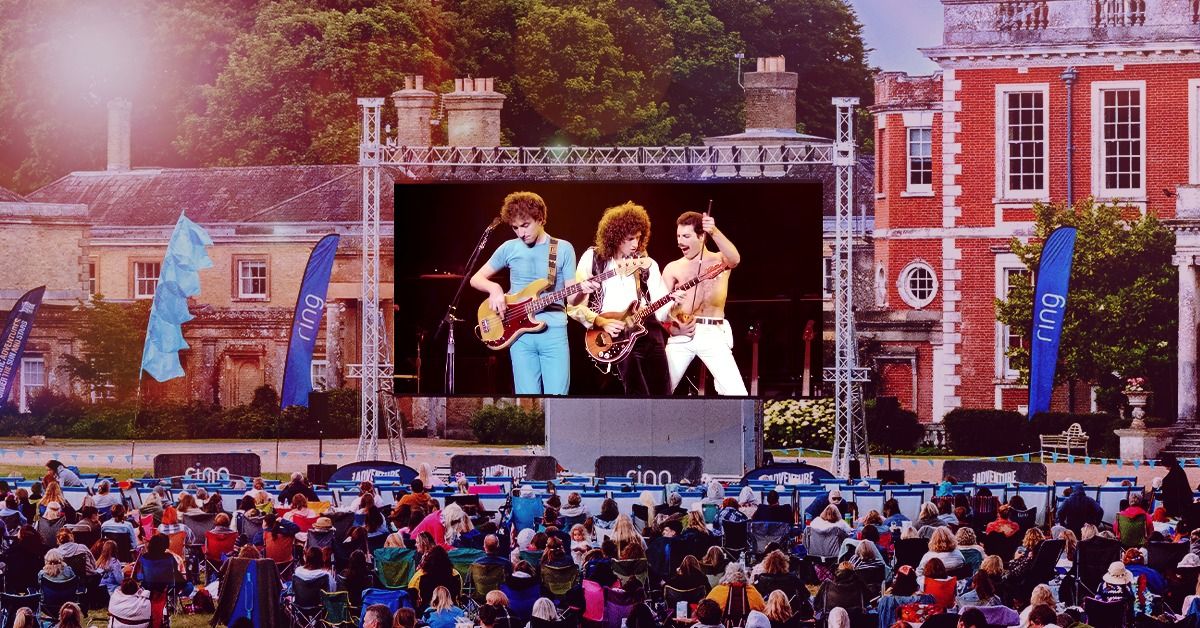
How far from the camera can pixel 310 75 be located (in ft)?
161

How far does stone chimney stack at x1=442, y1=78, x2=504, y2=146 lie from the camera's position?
43.4 metres

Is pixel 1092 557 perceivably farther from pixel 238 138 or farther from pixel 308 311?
pixel 238 138

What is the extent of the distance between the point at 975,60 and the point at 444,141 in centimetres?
1203

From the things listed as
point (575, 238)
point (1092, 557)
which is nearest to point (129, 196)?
point (575, 238)

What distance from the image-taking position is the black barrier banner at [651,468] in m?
30.6

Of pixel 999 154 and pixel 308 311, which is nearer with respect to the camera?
pixel 308 311

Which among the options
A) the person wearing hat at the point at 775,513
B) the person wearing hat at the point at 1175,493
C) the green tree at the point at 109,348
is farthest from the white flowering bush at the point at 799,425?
the person wearing hat at the point at 775,513

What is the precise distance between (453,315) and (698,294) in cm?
393

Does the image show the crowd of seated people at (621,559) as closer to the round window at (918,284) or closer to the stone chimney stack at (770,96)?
the round window at (918,284)

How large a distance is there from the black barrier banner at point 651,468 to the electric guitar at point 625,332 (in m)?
2.80

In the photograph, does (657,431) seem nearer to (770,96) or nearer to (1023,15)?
(1023,15)

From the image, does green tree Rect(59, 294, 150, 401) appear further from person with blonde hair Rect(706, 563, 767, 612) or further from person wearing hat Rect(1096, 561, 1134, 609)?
person wearing hat Rect(1096, 561, 1134, 609)

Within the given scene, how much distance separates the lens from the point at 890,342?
40.4 m

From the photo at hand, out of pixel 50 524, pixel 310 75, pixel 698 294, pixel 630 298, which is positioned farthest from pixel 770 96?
pixel 50 524
